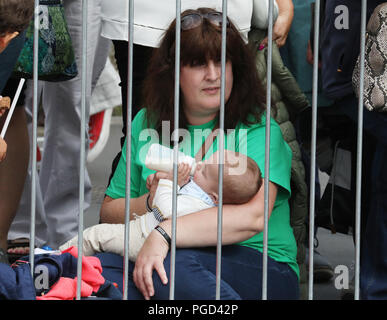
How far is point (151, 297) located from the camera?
3.54 meters

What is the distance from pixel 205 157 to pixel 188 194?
0.16m

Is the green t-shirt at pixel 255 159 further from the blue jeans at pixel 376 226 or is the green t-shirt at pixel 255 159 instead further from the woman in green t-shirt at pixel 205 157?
the blue jeans at pixel 376 226

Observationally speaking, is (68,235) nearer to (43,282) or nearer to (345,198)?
(345,198)

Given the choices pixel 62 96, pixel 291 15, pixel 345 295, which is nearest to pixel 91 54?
pixel 62 96

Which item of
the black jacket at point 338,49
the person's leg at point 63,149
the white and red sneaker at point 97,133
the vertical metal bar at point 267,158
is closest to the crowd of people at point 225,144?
the black jacket at point 338,49

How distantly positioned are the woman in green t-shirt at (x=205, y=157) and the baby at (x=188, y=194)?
0.17 ft

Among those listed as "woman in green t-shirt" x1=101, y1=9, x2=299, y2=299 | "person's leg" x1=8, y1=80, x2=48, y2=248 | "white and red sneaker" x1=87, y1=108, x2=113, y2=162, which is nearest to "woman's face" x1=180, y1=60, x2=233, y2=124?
"woman in green t-shirt" x1=101, y1=9, x2=299, y2=299

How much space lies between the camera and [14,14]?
338 cm

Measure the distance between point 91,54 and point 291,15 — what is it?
112 centimetres

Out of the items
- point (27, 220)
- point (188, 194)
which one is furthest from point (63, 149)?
point (188, 194)

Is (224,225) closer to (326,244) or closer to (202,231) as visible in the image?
(202,231)

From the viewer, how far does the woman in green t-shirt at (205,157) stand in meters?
3.59

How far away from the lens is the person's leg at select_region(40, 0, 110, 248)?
5039 millimetres

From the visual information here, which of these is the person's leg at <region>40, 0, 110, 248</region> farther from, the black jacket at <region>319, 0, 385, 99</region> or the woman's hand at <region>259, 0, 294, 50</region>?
the black jacket at <region>319, 0, 385, 99</region>
